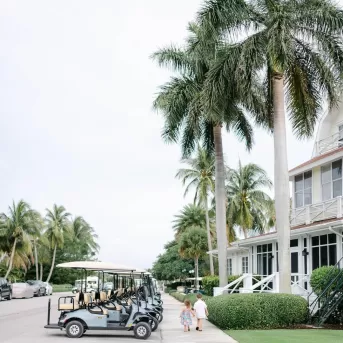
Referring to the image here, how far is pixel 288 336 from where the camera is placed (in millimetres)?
17938

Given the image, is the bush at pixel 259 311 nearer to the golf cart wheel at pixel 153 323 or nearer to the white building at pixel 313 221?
the golf cart wheel at pixel 153 323

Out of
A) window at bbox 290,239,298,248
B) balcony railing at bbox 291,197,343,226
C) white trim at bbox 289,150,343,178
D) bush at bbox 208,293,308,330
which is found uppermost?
white trim at bbox 289,150,343,178

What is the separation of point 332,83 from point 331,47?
158cm

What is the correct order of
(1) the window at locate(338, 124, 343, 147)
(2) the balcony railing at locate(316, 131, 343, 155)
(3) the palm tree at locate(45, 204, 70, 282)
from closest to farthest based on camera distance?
1. (1) the window at locate(338, 124, 343, 147)
2. (2) the balcony railing at locate(316, 131, 343, 155)
3. (3) the palm tree at locate(45, 204, 70, 282)

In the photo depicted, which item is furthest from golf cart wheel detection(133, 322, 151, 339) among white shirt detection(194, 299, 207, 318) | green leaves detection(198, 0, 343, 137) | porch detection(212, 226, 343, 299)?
green leaves detection(198, 0, 343, 137)

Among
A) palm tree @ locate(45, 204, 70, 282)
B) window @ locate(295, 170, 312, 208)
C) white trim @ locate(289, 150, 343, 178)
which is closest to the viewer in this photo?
white trim @ locate(289, 150, 343, 178)

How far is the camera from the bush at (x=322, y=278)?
22000 millimetres

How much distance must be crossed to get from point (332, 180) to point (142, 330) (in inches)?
579

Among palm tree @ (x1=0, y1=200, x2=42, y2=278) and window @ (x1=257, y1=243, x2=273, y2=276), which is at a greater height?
palm tree @ (x1=0, y1=200, x2=42, y2=278)

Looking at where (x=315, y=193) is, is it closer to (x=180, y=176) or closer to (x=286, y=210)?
(x=286, y=210)

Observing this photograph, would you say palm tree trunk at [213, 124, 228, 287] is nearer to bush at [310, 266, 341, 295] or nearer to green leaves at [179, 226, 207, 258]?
bush at [310, 266, 341, 295]

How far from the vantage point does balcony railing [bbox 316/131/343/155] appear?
1232 inches

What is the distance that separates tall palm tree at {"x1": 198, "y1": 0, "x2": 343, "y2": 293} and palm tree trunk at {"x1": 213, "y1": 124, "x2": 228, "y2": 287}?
265 inches

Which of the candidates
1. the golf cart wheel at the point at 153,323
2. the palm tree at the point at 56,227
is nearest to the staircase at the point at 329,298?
the golf cart wheel at the point at 153,323
